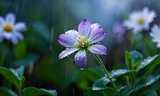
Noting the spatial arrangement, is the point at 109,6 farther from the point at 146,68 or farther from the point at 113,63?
the point at 146,68

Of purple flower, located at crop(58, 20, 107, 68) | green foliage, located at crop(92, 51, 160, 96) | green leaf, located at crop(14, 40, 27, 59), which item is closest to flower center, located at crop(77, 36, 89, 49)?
purple flower, located at crop(58, 20, 107, 68)

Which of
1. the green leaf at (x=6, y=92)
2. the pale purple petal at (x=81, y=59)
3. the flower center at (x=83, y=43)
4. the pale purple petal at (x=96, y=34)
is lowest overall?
the green leaf at (x=6, y=92)

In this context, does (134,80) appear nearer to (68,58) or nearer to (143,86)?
(143,86)

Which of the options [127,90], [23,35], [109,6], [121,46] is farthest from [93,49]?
[109,6]

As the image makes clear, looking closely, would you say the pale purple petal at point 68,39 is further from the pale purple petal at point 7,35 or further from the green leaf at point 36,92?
the pale purple petal at point 7,35

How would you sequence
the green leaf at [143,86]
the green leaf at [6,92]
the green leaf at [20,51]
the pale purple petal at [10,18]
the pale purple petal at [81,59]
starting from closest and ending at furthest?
the pale purple petal at [81,59] < the green leaf at [143,86] < the green leaf at [6,92] < the green leaf at [20,51] < the pale purple petal at [10,18]

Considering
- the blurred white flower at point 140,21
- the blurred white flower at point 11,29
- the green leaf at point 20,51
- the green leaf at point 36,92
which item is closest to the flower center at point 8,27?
the blurred white flower at point 11,29
